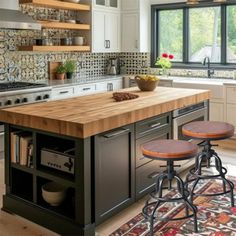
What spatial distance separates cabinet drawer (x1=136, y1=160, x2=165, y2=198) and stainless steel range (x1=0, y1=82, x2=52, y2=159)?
217 centimetres

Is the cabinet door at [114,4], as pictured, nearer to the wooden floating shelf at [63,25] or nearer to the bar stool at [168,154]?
the wooden floating shelf at [63,25]

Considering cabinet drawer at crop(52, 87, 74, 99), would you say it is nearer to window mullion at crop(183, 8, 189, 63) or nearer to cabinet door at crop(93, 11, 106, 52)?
cabinet door at crop(93, 11, 106, 52)

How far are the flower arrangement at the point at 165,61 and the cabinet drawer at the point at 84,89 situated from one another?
136 centimetres

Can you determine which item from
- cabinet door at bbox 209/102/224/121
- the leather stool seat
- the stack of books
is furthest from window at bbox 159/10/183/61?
the stack of books

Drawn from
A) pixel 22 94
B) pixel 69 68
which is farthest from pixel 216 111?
pixel 22 94

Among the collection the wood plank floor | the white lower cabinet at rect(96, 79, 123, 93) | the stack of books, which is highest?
the white lower cabinet at rect(96, 79, 123, 93)

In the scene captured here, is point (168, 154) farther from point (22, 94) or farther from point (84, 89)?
point (84, 89)

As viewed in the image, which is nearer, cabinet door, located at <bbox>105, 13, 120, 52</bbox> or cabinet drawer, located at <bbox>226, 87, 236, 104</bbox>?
cabinet drawer, located at <bbox>226, 87, 236, 104</bbox>

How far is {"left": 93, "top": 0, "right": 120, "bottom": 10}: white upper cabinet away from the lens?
6.63 m

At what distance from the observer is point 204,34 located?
6945mm

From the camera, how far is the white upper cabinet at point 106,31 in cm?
666

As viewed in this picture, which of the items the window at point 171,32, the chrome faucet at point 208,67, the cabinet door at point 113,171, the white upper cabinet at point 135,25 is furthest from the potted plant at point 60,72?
the cabinet door at point 113,171

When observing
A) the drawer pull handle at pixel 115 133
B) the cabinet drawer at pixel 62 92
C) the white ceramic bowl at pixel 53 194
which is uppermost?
the cabinet drawer at pixel 62 92

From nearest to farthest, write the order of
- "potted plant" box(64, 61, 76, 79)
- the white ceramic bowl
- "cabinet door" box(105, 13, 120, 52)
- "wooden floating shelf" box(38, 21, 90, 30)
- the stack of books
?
the white ceramic bowl < the stack of books < "wooden floating shelf" box(38, 21, 90, 30) < "potted plant" box(64, 61, 76, 79) < "cabinet door" box(105, 13, 120, 52)
